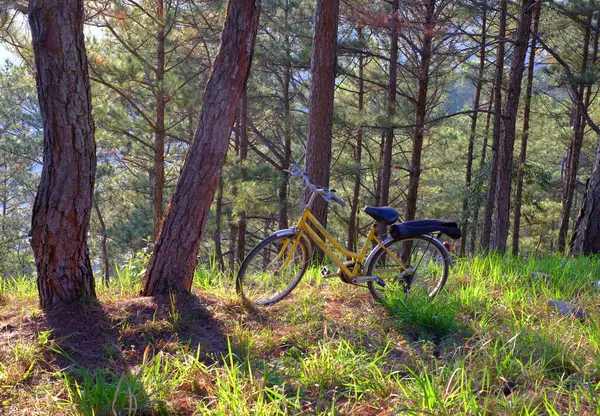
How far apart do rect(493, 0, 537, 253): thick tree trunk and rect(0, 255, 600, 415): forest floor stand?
4.21 metres

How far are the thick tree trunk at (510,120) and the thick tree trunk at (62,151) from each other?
234 inches

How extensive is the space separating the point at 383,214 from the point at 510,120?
5.12m

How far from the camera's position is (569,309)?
10.7 ft

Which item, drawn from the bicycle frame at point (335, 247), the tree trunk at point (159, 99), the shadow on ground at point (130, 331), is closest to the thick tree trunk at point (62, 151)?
the shadow on ground at point (130, 331)

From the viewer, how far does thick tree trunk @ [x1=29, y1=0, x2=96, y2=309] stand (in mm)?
2959

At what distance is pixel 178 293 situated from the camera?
11.5ft

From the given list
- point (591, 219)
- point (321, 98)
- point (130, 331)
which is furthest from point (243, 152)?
point (130, 331)

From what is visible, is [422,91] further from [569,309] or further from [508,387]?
[508,387]

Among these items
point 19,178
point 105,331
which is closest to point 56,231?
point 105,331

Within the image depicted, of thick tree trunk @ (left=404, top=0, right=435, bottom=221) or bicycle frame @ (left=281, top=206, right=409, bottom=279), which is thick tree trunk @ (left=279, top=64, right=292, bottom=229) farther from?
bicycle frame @ (left=281, top=206, right=409, bottom=279)

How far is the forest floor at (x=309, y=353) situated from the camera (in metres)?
2.13

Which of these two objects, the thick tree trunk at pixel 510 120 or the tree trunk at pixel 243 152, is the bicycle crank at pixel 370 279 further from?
the tree trunk at pixel 243 152

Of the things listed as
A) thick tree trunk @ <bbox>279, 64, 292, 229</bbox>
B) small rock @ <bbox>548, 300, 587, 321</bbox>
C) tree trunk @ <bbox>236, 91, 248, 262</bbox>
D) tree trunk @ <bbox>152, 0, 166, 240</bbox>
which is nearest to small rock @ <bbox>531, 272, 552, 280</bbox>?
small rock @ <bbox>548, 300, 587, 321</bbox>

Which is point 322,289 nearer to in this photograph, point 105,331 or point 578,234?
point 105,331
